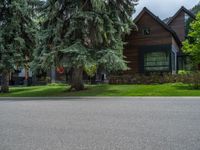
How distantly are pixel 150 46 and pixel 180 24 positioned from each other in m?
9.25

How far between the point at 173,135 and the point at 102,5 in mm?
22486

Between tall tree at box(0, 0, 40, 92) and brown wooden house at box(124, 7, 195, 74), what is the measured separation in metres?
11.2

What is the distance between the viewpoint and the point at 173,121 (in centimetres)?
1072

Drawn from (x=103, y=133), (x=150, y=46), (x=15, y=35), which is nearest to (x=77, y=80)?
(x=15, y=35)

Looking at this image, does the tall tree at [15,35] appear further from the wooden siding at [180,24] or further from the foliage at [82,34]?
the wooden siding at [180,24]

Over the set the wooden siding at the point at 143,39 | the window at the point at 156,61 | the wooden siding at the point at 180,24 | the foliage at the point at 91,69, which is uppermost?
the wooden siding at the point at 180,24

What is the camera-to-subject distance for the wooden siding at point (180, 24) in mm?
47781

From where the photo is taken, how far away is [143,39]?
1640 inches

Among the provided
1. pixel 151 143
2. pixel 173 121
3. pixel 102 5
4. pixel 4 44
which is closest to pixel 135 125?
pixel 173 121

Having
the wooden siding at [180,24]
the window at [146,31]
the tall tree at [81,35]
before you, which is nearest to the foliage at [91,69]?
the tall tree at [81,35]

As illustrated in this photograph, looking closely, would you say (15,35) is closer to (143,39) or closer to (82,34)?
(82,34)

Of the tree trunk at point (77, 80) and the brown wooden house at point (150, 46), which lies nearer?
the tree trunk at point (77, 80)

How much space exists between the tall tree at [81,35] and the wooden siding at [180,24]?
16959 millimetres

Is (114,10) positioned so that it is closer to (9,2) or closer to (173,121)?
(9,2)
